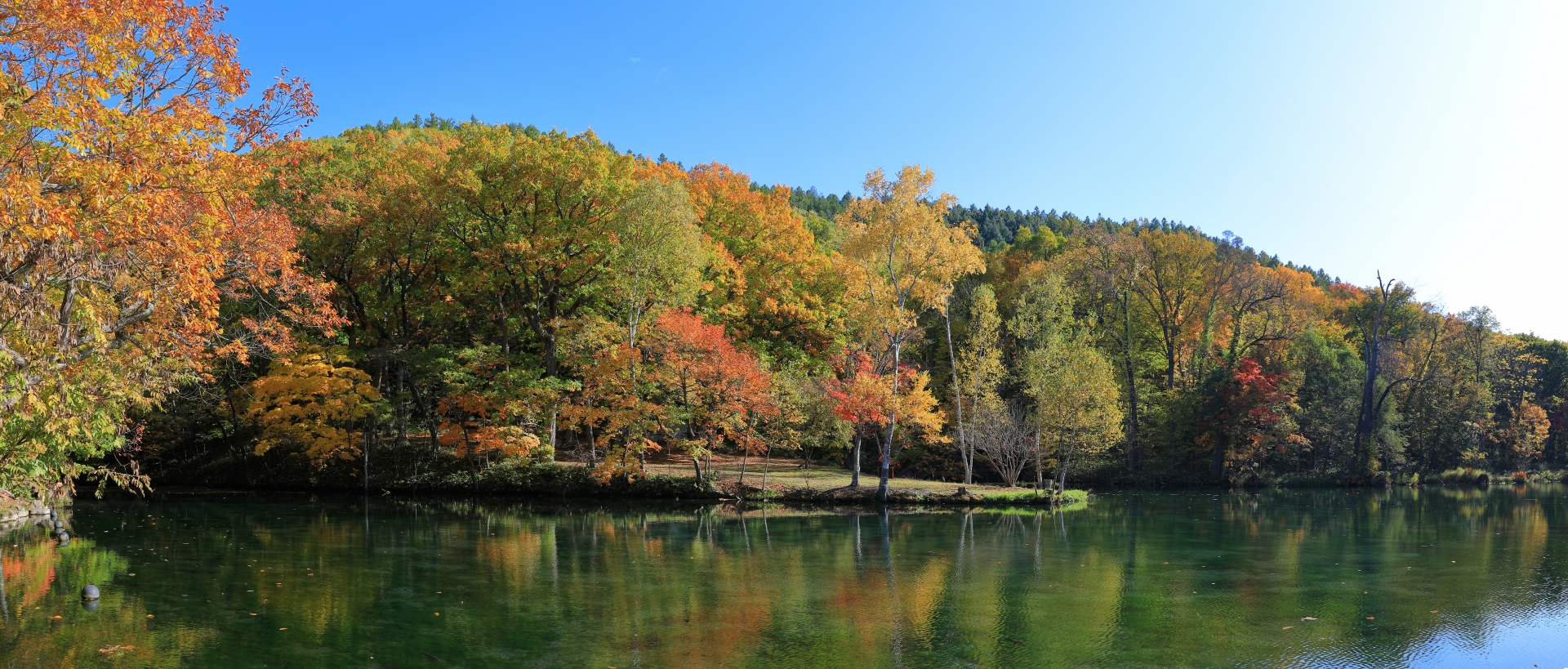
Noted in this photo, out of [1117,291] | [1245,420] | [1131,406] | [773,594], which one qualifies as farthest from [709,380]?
[1117,291]

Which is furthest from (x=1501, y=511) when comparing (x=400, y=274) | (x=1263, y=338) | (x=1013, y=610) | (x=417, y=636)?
(x=400, y=274)

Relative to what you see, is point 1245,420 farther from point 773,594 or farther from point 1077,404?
point 773,594

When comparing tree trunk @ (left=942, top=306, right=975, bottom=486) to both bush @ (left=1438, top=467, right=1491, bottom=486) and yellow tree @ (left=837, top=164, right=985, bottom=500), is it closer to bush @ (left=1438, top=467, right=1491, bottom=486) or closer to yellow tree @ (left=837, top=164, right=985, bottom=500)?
yellow tree @ (left=837, top=164, right=985, bottom=500)

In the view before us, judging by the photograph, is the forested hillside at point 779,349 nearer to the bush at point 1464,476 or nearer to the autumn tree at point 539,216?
the autumn tree at point 539,216

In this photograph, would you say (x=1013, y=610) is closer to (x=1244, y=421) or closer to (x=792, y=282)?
(x=792, y=282)

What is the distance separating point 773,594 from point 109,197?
9677mm

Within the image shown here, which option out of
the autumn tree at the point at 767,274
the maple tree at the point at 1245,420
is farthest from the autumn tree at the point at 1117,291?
the autumn tree at the point at 767,274

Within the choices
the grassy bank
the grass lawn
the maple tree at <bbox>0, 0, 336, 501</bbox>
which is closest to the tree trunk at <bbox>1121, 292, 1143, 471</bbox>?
the grass lawn

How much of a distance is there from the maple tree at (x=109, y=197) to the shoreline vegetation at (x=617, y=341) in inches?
2.7

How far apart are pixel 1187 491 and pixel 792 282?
60.6 ft

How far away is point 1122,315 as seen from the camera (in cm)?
4581

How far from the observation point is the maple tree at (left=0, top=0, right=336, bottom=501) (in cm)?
1034

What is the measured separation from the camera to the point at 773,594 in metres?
12.6

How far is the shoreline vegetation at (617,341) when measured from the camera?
12.5 metres
